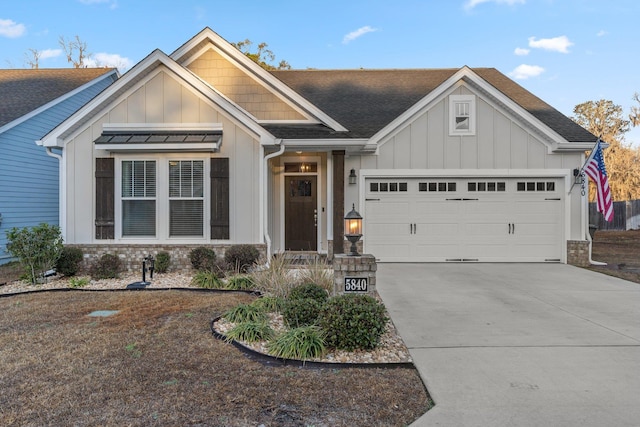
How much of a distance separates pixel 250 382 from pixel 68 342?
235 cm

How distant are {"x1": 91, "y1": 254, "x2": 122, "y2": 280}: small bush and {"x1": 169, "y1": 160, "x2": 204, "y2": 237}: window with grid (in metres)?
1.24

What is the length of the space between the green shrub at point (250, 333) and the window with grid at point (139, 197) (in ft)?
16.2

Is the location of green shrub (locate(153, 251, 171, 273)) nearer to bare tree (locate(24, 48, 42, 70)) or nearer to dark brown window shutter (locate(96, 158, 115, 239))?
dark brown window shutter (locate(96, 158, 115, 239))

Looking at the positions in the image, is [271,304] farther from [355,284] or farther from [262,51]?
[262,51]

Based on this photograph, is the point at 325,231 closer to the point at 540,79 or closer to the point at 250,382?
the point at 250,382

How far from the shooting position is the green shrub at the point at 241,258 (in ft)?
26.0

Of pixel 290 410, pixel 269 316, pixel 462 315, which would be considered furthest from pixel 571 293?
pixel 290 410

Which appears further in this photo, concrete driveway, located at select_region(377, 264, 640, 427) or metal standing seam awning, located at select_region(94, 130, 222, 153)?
metal standing seam awning, located at select_region(94, 130, 222, 153)

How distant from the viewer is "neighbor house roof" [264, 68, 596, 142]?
9.79m

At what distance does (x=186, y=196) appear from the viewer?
8.40 meters

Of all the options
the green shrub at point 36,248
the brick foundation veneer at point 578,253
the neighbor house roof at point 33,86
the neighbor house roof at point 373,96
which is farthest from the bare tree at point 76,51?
the brick foundation veneer at point 578,253

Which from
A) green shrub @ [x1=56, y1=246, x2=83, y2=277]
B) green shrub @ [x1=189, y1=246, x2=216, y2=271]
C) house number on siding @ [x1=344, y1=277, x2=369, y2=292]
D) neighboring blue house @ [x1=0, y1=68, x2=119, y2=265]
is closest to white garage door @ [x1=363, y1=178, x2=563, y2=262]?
green shrub @ [x1=189, y1=246, x2=216, y2=271]

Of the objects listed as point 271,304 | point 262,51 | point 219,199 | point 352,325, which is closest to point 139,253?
point 219,199

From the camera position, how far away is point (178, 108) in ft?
27.8
